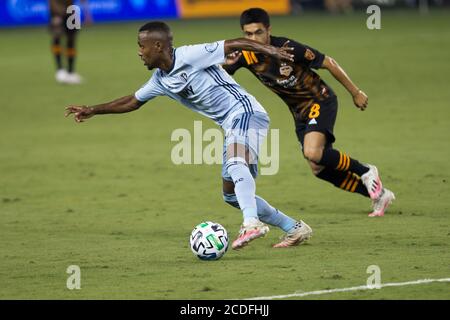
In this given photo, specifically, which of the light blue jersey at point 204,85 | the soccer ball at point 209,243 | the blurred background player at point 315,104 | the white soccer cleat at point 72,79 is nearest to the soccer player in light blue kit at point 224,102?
the light blue jersey at point 204,85

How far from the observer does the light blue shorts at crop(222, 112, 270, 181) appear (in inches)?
361

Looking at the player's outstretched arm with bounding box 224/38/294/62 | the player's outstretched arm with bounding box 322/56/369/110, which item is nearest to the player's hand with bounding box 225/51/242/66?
the player's outstretched arm with bounding box 322/56/369/110

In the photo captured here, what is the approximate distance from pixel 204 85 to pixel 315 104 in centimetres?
205

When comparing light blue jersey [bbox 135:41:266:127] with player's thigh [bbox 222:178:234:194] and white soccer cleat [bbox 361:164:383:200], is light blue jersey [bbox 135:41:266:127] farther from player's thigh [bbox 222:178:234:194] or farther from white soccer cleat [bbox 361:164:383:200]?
white soccer cleat [bbox 361:164:383:200]

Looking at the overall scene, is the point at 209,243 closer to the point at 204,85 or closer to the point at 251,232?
the point at 251,232

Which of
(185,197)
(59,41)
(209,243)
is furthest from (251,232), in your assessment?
(59,41)

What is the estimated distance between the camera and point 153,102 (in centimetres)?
2144

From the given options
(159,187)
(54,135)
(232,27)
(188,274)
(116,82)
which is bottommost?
(188,274)

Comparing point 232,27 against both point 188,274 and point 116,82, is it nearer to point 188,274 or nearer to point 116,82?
point 116,82

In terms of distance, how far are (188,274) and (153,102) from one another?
13208mm

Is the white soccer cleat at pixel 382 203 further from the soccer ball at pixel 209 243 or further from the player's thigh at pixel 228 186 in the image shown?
the soccer ball at pixel 209 243

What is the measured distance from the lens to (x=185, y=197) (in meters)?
12.6

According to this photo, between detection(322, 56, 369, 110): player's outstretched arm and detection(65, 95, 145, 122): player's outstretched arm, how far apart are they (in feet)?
6.82

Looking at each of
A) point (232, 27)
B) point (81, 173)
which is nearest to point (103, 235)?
point (81, 173)
